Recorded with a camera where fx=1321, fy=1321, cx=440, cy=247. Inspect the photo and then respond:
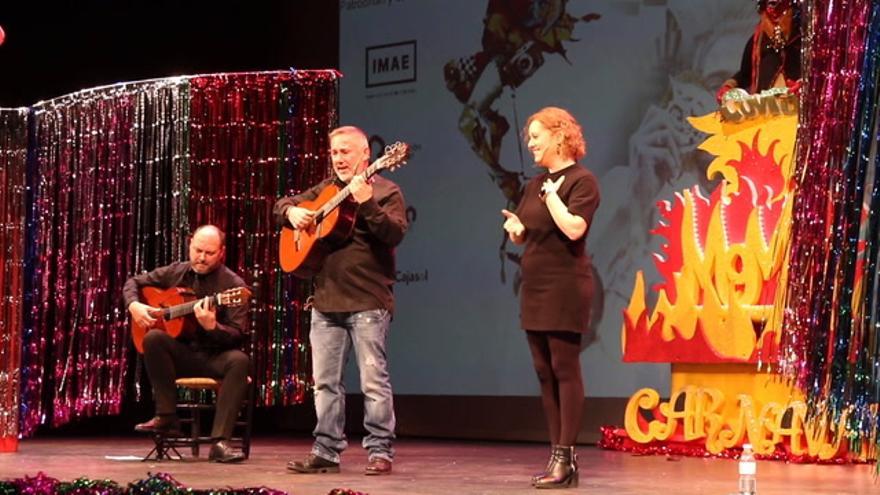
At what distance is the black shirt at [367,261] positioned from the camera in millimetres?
5062

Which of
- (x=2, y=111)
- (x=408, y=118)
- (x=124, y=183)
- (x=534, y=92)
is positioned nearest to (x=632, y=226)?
(x=534, y=92)

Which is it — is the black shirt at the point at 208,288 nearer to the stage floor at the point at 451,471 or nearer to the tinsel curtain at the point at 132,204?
the tinsel curtain at the point at 132,204

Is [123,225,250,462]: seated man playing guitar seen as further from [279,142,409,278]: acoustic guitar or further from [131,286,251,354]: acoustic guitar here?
[279,142,409,278]: acoustic guitar

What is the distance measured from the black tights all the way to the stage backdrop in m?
3.16

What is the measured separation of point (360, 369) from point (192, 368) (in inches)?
57.6

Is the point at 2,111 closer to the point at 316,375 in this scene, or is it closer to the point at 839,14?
the point at 316,375

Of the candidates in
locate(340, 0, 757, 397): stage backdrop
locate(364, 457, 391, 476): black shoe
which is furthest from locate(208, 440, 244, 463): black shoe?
locate(340, 0, 757, 397): stage backdrop

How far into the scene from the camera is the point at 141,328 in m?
6.40

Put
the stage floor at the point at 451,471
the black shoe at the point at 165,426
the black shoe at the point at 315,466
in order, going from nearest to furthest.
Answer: the stage floor at the point at 451,471
the black shoe at the point at 315,466
the black shoe at the point at 165,426

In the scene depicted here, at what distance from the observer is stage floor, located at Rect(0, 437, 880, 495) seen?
15.2 ft

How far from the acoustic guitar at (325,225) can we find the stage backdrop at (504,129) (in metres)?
2.85

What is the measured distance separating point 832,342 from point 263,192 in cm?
434

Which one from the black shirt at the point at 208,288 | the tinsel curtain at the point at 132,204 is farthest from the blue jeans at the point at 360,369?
the tinsel curtain at the point at 132,204

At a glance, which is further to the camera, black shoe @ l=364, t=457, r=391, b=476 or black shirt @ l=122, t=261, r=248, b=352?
black shirt @ l=122, t=261, r=248, b=352
